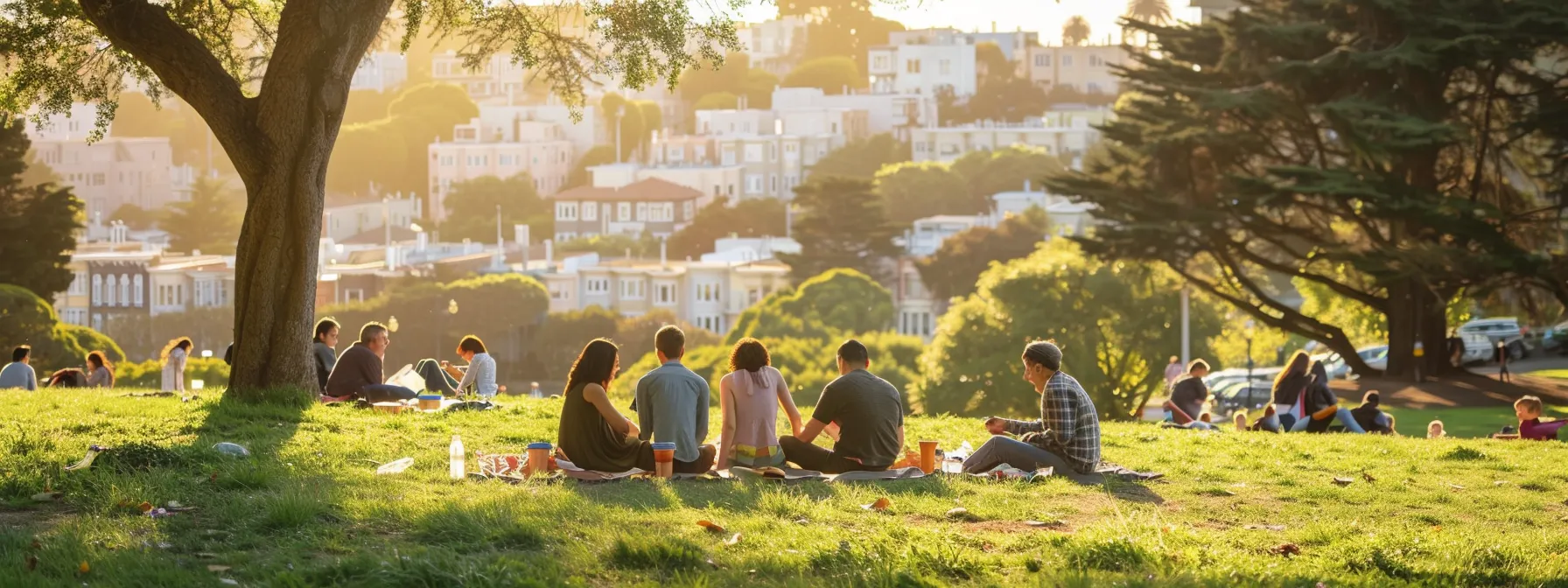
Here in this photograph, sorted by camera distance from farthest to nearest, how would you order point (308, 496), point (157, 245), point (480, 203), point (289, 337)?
point (480, 203), point (157, 245), point (289, 337), point (308, 496)


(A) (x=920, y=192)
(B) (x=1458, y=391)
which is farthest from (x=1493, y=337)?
(A) (x=920, y=192)

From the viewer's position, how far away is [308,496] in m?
7.95

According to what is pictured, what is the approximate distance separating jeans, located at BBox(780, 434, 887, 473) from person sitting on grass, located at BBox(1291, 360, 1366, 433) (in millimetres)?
7307

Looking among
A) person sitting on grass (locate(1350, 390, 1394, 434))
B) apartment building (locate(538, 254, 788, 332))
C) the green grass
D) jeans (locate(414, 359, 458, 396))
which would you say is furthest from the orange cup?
apartment building (locate(538, 254, 788, 332))

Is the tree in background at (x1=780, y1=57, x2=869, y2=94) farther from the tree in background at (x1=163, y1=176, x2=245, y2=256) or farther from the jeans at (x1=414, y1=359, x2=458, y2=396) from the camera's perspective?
the jeans at (x1=414, y1=359, x2=458, y2=396)

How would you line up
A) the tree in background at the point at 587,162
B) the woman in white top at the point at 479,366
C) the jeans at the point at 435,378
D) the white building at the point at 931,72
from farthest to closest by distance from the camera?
the white building at the point at 931,72 → the tree in background at the point at 587,162 → the jeans at the point at 435,378 → the woman in white top at the point at 479,366

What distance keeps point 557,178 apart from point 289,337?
15216 cm

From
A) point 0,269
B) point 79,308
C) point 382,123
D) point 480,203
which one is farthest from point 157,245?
point 0,269

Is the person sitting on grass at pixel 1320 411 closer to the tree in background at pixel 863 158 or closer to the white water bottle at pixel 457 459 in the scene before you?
the white water bottle at pixel 457 459

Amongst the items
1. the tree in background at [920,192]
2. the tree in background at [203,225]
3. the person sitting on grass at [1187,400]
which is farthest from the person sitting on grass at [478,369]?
the tree in background at [203,225]

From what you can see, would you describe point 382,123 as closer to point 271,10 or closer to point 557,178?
point 557,178

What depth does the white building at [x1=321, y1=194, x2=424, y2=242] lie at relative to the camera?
137875mm

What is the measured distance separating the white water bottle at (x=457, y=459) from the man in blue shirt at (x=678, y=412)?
1050 millimetres

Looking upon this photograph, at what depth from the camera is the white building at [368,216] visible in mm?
137875
